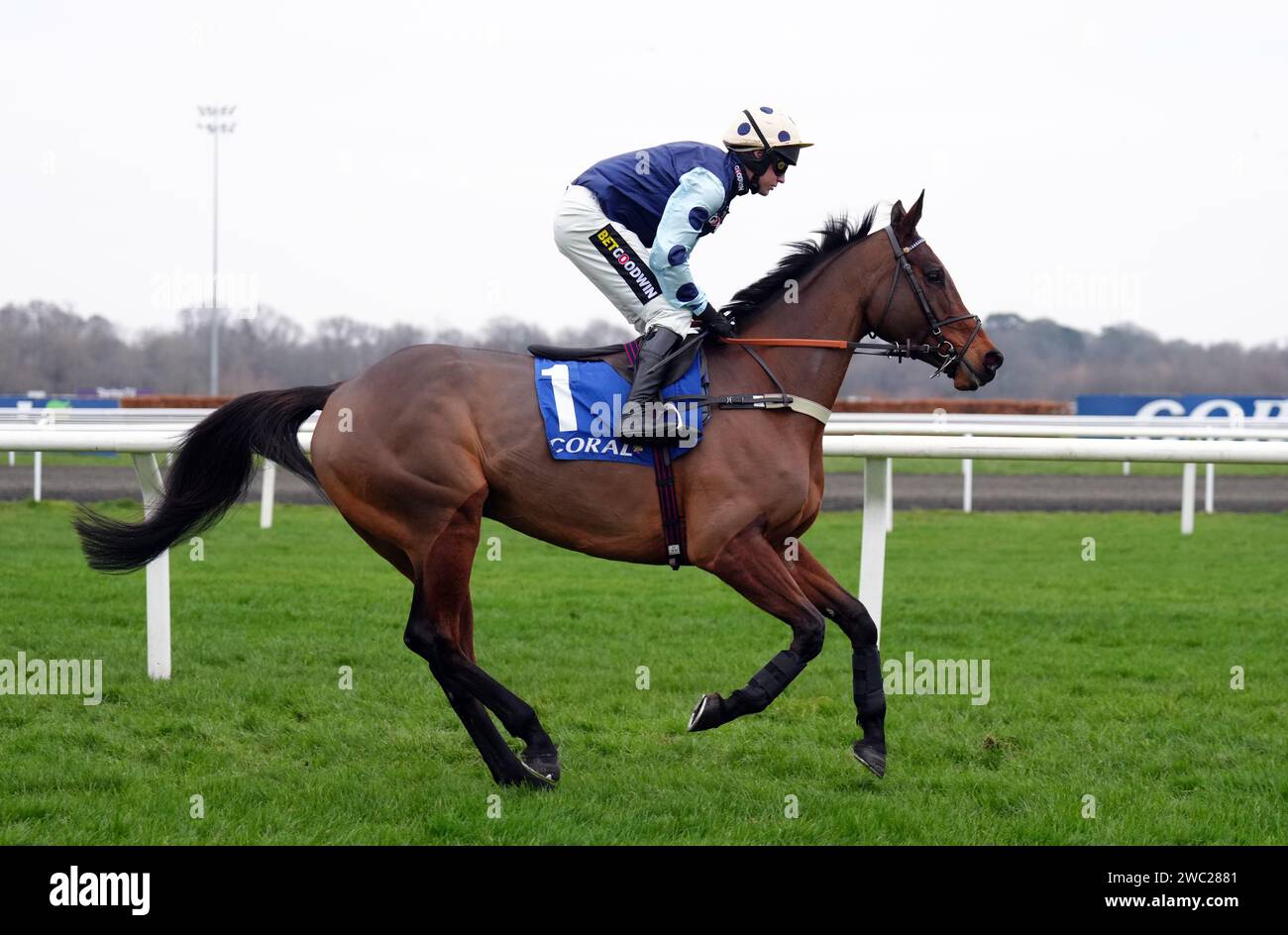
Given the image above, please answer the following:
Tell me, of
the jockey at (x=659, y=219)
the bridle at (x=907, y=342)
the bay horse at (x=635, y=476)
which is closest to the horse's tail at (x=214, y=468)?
the bay horse at (x=635, y=476)

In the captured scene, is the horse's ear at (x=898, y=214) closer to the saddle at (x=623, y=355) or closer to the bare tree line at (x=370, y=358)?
the saddle at (x=623, y=355)

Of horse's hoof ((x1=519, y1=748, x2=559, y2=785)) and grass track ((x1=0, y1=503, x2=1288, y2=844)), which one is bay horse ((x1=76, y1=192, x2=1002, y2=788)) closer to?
horse's hoof ((x1=519, y1=748, x2=559, y2=785))

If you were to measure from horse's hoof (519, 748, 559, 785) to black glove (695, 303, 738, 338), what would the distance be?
1567mm

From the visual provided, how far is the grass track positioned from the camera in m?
3.89

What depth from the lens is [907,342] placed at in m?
4.69

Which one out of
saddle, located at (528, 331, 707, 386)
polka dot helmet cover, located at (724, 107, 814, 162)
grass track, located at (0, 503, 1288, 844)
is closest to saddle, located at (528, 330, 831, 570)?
saddle, located at (528, 331, 707, 386)

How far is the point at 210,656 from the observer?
621 centimetres

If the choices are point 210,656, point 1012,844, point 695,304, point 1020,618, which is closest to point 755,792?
point 1012,844

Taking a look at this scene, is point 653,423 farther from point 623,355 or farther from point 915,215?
point 915,215

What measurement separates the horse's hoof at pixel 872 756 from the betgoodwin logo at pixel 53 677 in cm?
307

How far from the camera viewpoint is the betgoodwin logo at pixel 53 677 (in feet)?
17.5

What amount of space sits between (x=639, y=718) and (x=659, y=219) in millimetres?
1978

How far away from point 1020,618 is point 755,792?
12.6ft

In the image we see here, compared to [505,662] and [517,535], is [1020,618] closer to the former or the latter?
[505,662]
